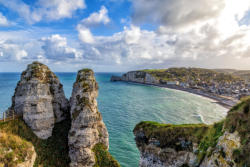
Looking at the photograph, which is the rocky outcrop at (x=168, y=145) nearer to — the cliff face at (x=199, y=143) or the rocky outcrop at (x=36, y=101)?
the cliff face at (x=199, y=143)

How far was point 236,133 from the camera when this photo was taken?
8.27 meters

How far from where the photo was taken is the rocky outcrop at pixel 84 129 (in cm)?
1722

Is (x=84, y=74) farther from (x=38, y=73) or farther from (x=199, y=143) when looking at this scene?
(x=199, y=143)

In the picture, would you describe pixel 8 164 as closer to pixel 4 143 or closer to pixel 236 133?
pixel 4 143

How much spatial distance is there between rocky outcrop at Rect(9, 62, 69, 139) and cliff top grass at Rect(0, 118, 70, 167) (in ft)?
2.22

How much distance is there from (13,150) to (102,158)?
1003 cm

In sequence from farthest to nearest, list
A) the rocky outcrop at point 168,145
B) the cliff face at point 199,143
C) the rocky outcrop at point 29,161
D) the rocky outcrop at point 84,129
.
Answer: the rocky outcrop at point 84,129, the rocky outcrop at point 29,161, the rocky outcrop at point 168,145, the cliff face at point 199,143

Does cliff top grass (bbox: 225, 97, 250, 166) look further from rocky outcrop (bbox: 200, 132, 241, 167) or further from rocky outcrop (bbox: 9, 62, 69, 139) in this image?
rocky outcrop (bbox: 9, 62, 69, 139)

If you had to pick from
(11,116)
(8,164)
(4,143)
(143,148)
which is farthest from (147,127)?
(11,116)

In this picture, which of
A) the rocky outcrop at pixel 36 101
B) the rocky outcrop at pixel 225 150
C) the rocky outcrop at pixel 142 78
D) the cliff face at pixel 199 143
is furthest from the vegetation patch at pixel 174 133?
the rocky outcrop at pixel 142 78

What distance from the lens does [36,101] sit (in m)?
17.5

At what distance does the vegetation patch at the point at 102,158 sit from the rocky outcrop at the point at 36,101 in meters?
7.09

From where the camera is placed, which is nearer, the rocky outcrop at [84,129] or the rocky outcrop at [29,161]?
the rocky outcrop at [29,161]

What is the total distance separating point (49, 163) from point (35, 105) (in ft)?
24.7
